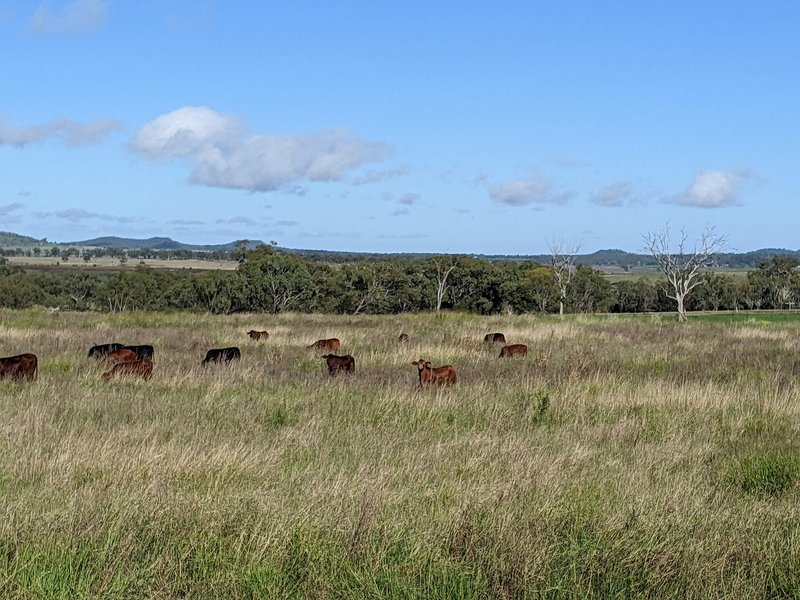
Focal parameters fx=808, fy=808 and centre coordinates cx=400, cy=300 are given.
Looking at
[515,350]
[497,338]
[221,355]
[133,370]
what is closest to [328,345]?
[221,355]

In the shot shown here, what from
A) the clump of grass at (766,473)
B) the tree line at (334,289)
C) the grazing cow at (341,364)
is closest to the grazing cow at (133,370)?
the grazing cow at (341,364)

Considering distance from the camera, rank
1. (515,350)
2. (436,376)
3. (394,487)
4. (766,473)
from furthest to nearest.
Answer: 1. (515,350)
2. (436,376)
3. (766,473)
4. (394,487)

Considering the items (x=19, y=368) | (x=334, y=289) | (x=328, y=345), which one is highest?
(x=19, y=368)

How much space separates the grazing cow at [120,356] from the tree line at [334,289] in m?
51.1

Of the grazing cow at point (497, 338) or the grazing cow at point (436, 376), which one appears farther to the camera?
the grazing cow at point (497, 338)

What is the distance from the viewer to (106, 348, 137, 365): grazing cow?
14.8 metres

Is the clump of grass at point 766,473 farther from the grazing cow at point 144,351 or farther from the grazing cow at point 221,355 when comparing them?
the grazing cow at point 144,351

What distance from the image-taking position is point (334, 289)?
77.0m

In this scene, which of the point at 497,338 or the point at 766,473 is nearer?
the point at 766,473

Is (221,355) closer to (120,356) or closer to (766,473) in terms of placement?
(120,356)

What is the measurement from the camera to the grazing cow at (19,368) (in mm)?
12680

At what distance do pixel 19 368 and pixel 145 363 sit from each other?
1.93 metres

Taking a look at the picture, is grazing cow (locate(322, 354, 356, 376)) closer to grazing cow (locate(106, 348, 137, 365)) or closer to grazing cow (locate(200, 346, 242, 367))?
grazing cow (locate(200, 346, 242, 367))

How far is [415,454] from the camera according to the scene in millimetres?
7668
